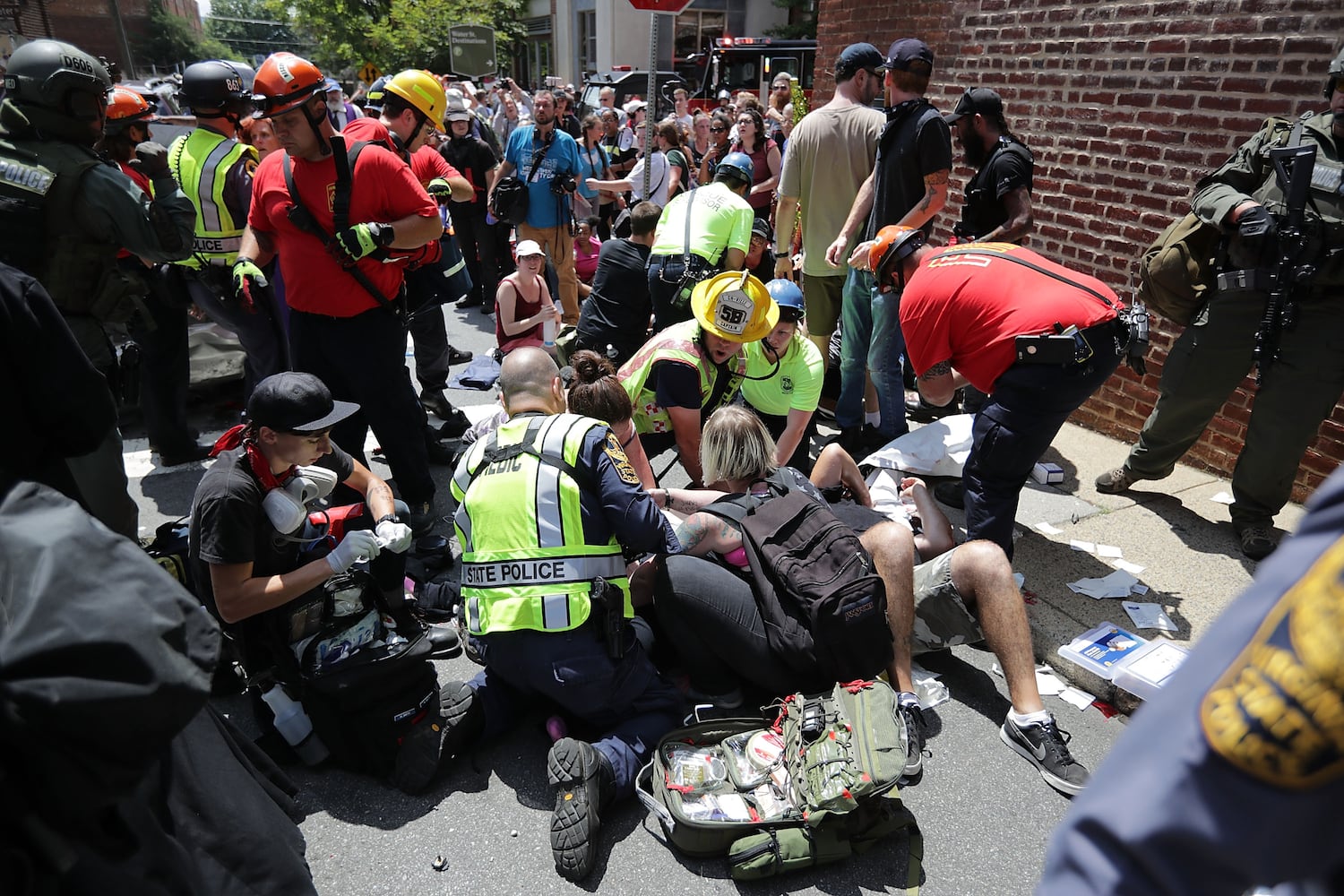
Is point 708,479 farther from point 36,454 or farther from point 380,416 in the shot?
point 36,454

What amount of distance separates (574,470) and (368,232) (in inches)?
65.8

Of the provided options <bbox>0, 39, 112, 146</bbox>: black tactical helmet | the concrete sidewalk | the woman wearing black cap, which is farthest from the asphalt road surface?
<bbox>0, 39, 112, 146</bbox>: black tactical helmet

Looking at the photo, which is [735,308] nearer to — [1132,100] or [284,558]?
[284,558]

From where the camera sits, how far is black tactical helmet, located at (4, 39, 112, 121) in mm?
3432

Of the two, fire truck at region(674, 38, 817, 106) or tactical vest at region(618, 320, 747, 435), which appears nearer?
tactical vest at region(618, 320, 747, 435)

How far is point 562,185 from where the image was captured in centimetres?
713

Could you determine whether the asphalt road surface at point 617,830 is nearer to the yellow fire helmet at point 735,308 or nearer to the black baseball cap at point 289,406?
the black baseball cap at point 289,406

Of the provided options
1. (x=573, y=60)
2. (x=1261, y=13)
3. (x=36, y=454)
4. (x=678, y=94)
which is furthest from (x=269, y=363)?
(x=573, y=60)

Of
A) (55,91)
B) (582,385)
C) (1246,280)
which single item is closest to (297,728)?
(582,385)

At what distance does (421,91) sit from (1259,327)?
469 cm

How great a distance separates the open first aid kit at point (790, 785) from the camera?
241cm

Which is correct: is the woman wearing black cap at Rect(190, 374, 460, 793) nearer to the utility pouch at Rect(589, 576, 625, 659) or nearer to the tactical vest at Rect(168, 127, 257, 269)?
the utility pouch at Rect(589, 576, 625, 659)

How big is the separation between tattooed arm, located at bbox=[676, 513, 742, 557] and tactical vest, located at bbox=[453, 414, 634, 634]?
34 cm

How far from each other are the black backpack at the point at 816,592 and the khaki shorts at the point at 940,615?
0.36 meters
